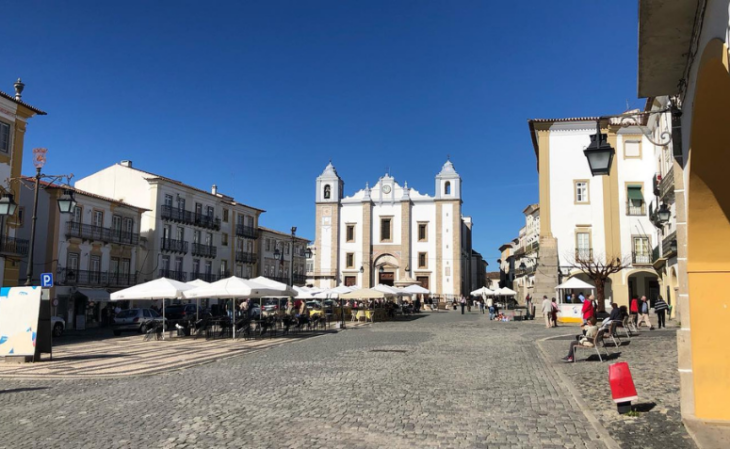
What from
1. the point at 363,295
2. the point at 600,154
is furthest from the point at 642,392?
the point at 363,295

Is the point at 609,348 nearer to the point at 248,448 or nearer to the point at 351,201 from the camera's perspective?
the point at 248,448

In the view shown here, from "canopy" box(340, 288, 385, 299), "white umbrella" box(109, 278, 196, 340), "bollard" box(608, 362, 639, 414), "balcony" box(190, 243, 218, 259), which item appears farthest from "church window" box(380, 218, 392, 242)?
"bollard" box(608, 362, 639, 414)

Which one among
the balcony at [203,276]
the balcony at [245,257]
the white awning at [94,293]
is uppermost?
the balcony at [245,257]

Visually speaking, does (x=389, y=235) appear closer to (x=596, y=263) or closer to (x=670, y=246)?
(x=596, y=263)

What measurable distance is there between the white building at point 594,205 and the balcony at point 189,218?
28446 millimetres

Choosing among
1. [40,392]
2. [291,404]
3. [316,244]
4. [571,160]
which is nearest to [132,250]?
[316,244]

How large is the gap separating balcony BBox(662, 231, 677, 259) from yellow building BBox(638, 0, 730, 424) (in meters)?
22.3

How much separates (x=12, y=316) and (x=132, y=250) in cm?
2905

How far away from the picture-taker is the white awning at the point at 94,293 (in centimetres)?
3572

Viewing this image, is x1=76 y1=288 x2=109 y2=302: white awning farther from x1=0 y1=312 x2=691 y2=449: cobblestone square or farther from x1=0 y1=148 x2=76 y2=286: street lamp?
x1=0 y1=312 x2=691 y2=449: cobblestone square

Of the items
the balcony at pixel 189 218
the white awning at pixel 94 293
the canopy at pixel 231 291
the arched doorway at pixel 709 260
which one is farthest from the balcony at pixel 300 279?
the arched doorway at pixel 709 260

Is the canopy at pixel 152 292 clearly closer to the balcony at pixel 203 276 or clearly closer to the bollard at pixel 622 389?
the bollard at pixel 622 389

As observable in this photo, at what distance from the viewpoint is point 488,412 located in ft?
26.2

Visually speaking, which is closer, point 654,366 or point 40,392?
point 40,392
